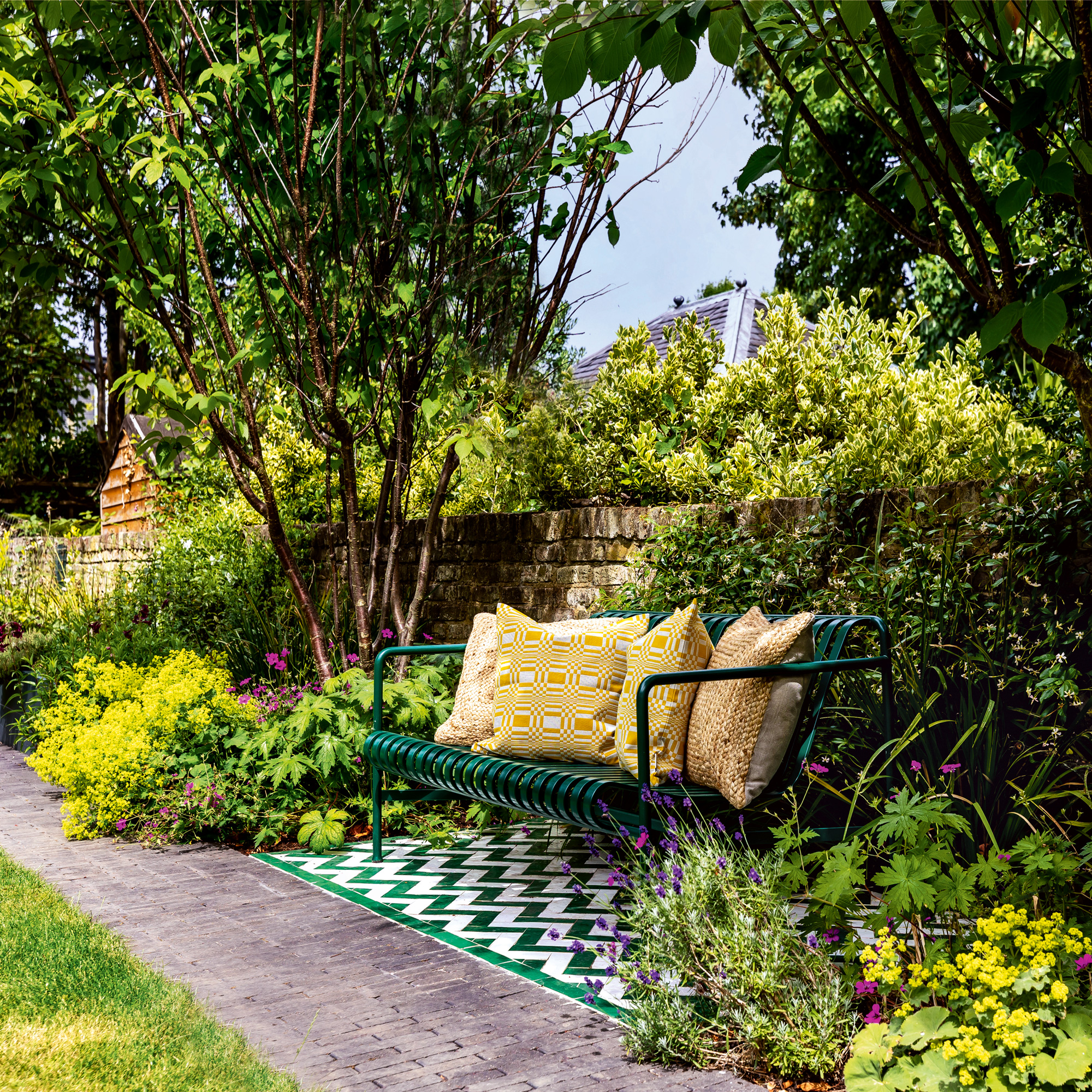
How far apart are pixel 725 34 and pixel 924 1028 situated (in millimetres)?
1887

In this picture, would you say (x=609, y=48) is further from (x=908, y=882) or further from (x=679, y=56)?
(x=908, y=882)

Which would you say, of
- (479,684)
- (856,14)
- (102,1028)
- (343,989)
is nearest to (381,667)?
(479,684)

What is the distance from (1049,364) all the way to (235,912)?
3221 millimetres

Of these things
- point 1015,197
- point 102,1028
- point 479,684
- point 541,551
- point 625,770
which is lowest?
point 102,1028

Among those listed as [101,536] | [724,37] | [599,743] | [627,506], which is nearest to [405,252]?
[627,506]

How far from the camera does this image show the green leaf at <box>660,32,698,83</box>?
152cm

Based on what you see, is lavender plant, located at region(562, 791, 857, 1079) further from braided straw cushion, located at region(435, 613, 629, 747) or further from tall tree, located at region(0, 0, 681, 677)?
tall tree, located at region(0, 0, 681, 677)

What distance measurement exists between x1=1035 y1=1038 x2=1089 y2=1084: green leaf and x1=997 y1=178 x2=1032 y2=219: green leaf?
1486mm

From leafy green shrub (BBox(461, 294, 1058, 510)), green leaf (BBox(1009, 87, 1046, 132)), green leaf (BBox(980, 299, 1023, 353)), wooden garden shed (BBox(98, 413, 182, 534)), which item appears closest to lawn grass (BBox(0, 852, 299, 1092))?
green leaf (BBox(980, 299, 1023, 353))

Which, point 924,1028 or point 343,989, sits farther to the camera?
point 343,989

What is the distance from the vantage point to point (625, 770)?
360 centimetres

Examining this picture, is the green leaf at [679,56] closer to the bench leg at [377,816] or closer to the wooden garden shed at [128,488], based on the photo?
the bench leg at [377,816]

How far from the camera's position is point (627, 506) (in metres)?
5.97

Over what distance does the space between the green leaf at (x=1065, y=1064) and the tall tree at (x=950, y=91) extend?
3.76 feet
